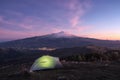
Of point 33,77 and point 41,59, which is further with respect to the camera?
point 41,59

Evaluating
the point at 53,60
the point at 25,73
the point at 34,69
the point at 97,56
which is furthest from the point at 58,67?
the point at 97,56

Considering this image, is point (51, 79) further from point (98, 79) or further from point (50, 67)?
point (50, 67)

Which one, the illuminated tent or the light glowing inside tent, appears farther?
the light glowing inside tent

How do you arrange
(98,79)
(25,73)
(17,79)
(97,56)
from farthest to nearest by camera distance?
1. (97,56)
2. (25,73)
3. (17,79)
4. (98,79)

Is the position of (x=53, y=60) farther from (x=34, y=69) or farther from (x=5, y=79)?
(x=5, y=79)

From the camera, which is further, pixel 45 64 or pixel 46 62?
pixel 46 62

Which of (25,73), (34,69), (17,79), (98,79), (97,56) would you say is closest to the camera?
(98,79)

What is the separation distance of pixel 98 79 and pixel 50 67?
10.0m

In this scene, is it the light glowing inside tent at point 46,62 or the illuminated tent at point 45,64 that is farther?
the light glowing inside tent at point 46,62

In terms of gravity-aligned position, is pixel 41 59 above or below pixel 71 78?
above

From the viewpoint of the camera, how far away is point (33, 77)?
23922mm

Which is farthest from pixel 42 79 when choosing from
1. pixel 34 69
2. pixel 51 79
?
pixel 34 69

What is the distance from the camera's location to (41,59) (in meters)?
31.0

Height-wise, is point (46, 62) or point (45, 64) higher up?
point (46, 62)
